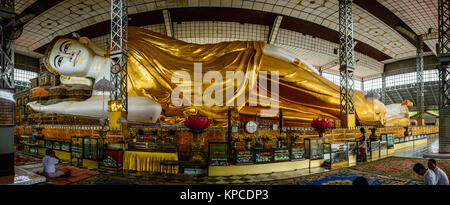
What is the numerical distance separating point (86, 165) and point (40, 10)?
11.1m

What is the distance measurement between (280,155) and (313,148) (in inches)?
34.7

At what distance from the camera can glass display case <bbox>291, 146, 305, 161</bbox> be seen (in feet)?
15.2

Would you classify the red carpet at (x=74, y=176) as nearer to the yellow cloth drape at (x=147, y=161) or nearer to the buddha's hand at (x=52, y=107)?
the yellow cloth drape at (x=147, y=161)

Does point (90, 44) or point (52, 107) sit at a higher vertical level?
point (90, 44)

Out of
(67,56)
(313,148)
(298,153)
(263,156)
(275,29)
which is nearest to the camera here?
(263,156)

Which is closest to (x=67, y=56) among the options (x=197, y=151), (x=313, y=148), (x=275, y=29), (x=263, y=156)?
(x=197, y=151)

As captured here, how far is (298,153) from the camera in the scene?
15.4 feet

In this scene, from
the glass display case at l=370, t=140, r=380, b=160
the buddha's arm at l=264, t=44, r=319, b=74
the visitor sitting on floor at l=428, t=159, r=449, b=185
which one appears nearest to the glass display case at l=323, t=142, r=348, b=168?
the glass display case at l=370, t=140, r=380, b=160

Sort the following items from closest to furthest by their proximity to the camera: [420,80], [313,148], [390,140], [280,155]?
1. [280,155]
2. [313,148]
3. [390,140]
4. [420,80]

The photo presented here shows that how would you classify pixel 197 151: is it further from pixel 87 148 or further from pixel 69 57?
pixel 69 57

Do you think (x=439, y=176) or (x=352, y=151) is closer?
(x=439, y=176)

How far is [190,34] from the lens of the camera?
1418cm

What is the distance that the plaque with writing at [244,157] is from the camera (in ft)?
13.7
